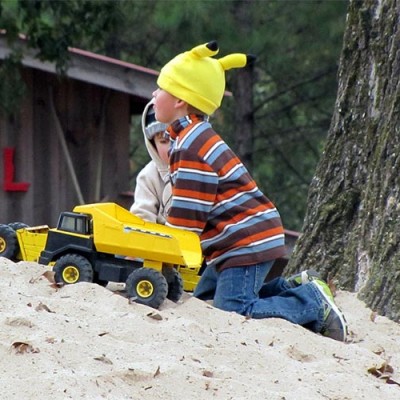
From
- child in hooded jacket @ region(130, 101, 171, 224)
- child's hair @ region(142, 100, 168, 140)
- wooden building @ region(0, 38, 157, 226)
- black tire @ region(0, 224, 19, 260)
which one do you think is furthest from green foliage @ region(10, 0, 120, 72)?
black tire @ region(0, 224, 19, 260)

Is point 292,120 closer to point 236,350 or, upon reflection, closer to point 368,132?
point 368,132

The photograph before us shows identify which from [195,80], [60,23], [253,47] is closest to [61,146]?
[60,23]

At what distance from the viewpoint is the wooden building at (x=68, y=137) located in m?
12.9

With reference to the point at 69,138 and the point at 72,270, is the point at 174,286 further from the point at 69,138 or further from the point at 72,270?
the point at 69,138

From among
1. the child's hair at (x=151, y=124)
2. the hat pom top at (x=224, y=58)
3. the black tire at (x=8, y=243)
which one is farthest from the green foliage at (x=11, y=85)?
the hat pom top at (x=224, y=58)

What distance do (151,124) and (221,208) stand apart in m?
0.93

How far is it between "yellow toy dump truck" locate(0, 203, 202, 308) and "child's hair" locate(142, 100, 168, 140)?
80 centimetres

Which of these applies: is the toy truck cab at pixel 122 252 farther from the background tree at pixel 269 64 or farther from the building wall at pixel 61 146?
the background tree at pixel 269 64

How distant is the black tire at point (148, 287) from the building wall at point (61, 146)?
301 inches

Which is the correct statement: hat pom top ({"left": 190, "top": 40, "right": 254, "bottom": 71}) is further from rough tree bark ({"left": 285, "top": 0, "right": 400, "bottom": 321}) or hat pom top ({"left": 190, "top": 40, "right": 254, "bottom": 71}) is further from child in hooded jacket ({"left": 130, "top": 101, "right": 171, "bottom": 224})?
rough tree bark ({"left": 285, "top": 0, "right": 400, "bottom": 321})

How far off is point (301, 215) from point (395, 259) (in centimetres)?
1203

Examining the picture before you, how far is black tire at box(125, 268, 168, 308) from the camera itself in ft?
18.1

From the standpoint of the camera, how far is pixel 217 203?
19.2 ft

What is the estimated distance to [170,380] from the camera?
456 centimetres
